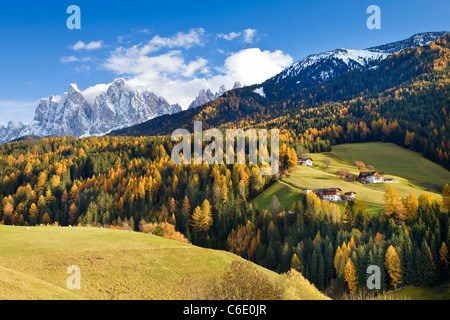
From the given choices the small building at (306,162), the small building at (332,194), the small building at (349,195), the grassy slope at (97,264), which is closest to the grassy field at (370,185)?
the small building at (349,195)

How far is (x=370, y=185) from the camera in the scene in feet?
418

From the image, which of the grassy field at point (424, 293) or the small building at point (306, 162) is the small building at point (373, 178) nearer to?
the small building at point (306, 162)

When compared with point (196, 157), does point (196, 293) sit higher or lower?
lower

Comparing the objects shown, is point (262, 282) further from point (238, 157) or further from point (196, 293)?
point (238, 157)

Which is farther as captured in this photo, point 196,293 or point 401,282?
point 401,282

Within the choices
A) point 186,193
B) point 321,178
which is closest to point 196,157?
point 186,193

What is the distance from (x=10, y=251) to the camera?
146ft

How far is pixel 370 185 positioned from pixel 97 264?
115448mm

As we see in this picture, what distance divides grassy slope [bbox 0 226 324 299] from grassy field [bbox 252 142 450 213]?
66.1 m

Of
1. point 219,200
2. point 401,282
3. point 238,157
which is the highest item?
point 238,157

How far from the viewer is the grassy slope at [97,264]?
31.8m

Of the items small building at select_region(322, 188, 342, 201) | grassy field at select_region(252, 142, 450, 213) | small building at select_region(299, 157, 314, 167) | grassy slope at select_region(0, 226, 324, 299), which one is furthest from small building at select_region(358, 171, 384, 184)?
grassy slope at select_region(0, 226, 324, 299)

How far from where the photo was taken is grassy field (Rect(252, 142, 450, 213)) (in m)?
117
